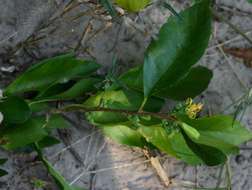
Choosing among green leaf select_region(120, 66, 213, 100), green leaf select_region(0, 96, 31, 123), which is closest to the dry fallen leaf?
green leaf select_region(120, 66, 213, 100)

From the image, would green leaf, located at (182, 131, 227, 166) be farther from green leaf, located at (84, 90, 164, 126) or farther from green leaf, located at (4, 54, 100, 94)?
green leaf, located at (4, 54, 100, 94)

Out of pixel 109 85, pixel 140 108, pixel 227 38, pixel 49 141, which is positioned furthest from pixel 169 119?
pixel 227 38

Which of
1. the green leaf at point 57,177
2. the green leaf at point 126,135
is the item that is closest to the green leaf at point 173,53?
the green leaf at point 126,135

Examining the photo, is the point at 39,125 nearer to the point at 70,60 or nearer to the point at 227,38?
the point at 70,60

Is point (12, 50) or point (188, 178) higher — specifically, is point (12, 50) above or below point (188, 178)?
above

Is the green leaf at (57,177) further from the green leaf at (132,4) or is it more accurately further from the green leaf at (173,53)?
the green leaf at (132,4)

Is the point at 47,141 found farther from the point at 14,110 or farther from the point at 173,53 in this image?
the point at 173,53
